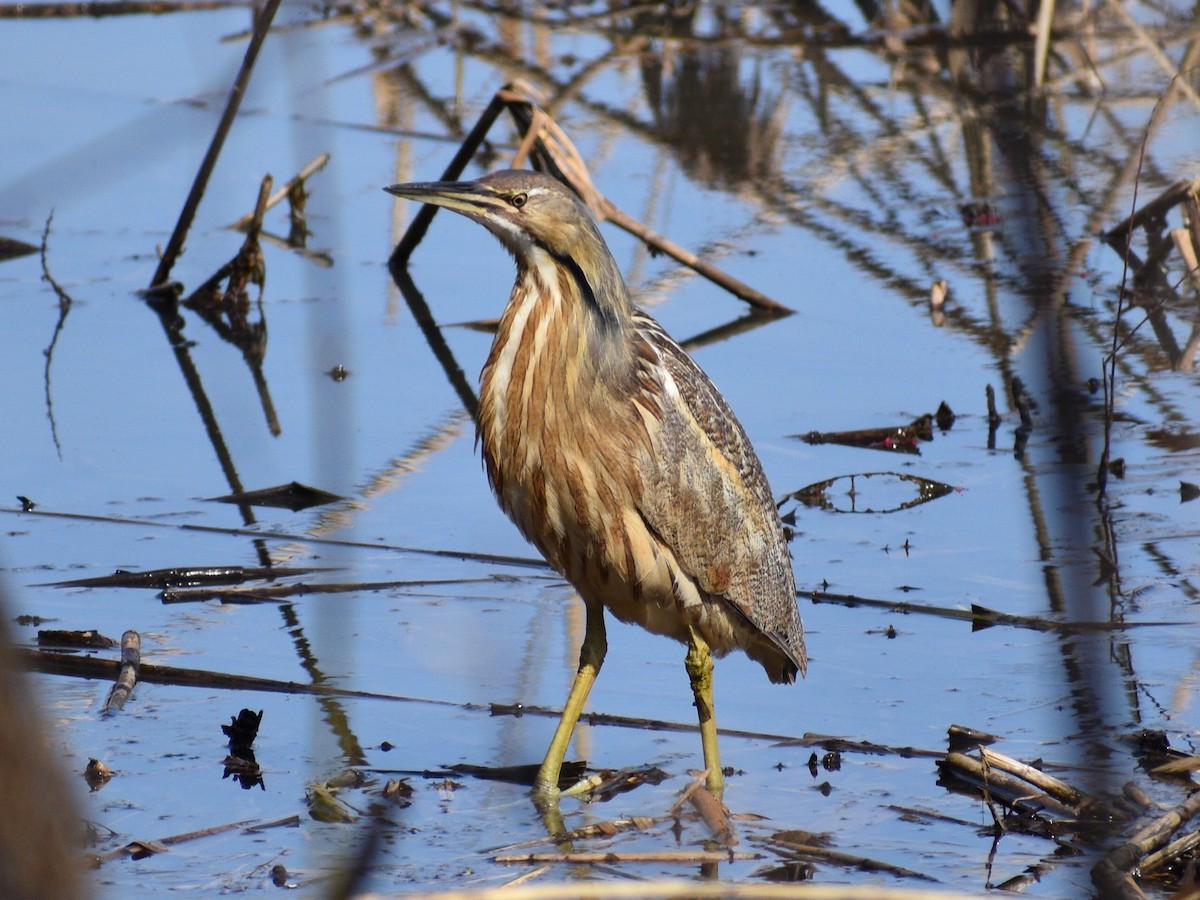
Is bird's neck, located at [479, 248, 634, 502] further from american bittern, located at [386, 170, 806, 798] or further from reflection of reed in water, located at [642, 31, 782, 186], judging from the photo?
reflection of reed in water, located at [642, 31, 782, 186]

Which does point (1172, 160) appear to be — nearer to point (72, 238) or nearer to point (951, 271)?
point (951, 271)

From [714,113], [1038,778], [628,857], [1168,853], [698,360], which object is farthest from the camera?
[714,113]

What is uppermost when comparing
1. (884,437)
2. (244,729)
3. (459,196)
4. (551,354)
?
(459,196)

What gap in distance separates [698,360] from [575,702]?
2653 millimetres

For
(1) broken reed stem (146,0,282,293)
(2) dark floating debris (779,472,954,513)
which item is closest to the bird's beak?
(2) dark floating debris (779,472,954,513)

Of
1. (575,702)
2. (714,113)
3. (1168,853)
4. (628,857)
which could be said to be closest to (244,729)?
(575,702)

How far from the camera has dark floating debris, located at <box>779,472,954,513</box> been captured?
5008 millimetres

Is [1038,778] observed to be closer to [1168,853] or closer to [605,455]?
[1168,853]

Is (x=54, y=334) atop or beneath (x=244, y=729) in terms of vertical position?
atop

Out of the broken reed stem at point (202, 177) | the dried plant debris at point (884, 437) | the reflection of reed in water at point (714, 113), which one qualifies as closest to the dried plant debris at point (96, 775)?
the broken reed stem at point (202, 177)

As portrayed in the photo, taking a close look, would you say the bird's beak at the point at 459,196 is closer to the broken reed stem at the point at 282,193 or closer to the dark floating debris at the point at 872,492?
the dark floating debris at the point at 872,492

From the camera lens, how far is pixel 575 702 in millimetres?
3670

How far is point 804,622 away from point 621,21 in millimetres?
7384

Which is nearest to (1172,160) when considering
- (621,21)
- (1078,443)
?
→ (621,21)
